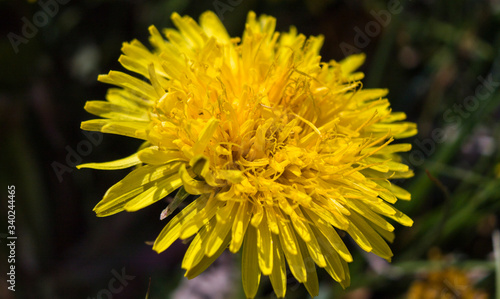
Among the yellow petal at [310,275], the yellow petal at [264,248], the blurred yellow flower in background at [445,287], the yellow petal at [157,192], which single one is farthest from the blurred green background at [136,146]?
the yellow petal at [157,192]

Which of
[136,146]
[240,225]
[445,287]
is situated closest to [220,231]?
[240,225]

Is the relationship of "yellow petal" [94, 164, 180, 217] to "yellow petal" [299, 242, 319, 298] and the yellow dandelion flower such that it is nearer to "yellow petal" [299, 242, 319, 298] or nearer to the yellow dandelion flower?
the yellow dandelion flower

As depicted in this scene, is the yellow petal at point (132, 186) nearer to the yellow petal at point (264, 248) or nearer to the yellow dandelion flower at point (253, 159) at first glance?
the yellow dandelion flower at point (253, 159)

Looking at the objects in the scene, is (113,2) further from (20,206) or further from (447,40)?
(447,40)

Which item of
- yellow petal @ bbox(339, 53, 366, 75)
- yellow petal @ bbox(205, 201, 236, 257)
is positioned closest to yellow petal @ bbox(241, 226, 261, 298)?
yellow petal @ bbox(205, 201, 236, 257)

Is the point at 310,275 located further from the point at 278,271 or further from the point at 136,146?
the point at 136,146

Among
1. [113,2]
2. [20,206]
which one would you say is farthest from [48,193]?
[113,2]
